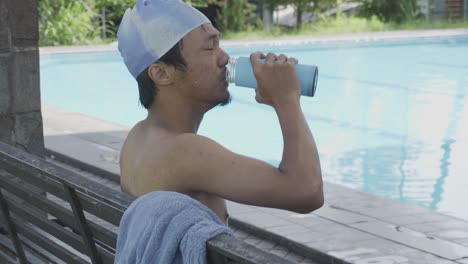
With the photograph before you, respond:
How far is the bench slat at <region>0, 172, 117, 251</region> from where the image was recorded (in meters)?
2.53

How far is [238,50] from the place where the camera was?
2006 centimetres

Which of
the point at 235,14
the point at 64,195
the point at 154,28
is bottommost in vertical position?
the point at 235,14

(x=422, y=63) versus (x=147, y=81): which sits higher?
(x=147, y=81)

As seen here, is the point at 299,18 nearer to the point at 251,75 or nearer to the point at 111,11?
the point at 111,11

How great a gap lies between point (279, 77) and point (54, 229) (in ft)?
3.45

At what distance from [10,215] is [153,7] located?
55.7 inches

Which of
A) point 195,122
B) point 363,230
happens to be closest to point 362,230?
point 363,230

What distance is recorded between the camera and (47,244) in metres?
3.02

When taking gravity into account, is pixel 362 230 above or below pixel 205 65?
below

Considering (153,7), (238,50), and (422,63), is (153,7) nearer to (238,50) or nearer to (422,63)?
(422,63)

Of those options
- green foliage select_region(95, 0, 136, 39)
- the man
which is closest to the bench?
the man

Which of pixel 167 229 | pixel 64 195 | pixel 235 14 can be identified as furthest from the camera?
pixel 235 14

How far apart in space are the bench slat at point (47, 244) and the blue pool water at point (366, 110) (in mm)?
4349

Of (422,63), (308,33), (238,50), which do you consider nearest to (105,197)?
(422,63)
